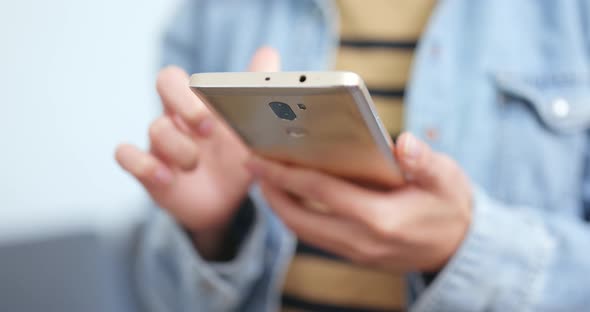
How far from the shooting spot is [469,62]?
0.40 metres

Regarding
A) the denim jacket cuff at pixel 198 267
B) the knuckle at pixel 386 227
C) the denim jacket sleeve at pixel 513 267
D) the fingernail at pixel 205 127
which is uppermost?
the fingernail at pixel 205 127

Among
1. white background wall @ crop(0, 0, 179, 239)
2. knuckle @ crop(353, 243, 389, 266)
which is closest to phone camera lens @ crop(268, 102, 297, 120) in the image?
knuckle @ crop(353, 243, 389, 266)

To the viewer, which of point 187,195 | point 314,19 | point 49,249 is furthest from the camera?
point 49,249

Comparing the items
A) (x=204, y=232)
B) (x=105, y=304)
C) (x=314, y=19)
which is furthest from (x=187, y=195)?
(x=105, y=304)

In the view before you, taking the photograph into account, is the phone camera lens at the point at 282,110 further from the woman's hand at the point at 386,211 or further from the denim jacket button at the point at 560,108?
the denim jacket button at the point at 560,108

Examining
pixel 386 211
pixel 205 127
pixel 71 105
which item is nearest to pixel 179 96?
pixel 205 127

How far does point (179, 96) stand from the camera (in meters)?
0.26

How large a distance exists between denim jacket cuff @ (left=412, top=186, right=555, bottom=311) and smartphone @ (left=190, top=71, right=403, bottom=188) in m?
0.07

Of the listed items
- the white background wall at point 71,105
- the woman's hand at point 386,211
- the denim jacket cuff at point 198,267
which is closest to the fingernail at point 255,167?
the woman's hand at point 386,211

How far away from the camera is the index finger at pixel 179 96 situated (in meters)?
0.26

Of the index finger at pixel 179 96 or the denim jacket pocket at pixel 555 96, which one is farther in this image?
the denim jacket pocket at pixel 555 96

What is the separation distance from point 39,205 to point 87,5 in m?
0.30

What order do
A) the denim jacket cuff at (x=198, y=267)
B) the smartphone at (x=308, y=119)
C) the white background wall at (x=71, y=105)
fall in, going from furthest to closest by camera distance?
the white background wall at (x=71, y=105) → the denim jacket cuff at (x=198, y=267) → the smartphone at (x=308, y=119)

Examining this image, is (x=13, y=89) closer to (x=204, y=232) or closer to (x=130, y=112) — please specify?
(x=130, y=112)
